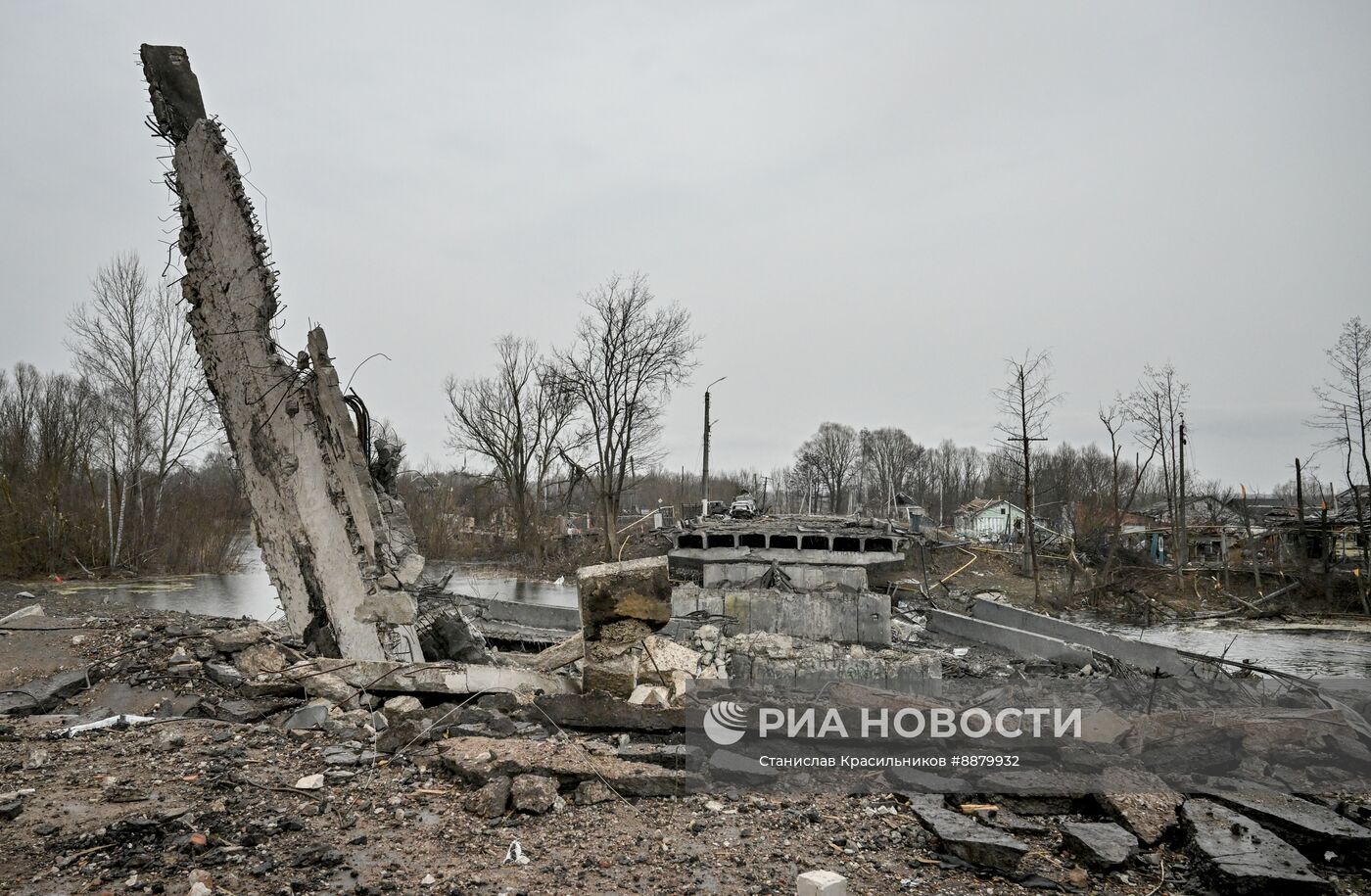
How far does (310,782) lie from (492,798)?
1.15 m

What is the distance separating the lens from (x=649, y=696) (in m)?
6.20

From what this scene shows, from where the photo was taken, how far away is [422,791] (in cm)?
438

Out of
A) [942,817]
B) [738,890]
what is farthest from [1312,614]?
[738,890]

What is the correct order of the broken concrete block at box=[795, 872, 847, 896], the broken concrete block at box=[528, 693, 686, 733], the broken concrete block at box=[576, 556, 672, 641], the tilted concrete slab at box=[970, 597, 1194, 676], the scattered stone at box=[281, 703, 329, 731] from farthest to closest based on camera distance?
the tilted concrete slab at box=[970, 597, 1194, 676] → the broken concrete block at box=[576, 556, 672, 641] → the broken concrete block at box=[528, 693, 686, 733] → the scattered stone at box=[281, 703, 329, 731] → the broken concrete block at box=[795, 872, 847, 896]

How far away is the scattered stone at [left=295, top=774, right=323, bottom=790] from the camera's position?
14.4 feet

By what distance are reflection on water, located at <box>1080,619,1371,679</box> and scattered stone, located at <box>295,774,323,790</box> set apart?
13748 mm

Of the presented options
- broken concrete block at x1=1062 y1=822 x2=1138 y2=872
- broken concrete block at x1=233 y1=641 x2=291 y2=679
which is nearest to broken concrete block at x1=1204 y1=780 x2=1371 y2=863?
broken concrete block at x1=1062 y1=822 x2=1138 y2=872

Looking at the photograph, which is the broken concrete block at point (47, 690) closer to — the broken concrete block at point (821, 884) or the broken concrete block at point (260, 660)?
the broken concrete block at point (260, 660)

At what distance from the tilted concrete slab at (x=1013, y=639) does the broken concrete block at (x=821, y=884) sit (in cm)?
909

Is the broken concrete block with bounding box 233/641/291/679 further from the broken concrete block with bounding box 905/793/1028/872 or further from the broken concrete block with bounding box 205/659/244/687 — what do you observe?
the broken concrete block with bounding box 905/793/1028/872

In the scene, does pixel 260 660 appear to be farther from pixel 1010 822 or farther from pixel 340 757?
pixel 1010 822

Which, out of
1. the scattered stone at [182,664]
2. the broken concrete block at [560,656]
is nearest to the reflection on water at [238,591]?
the broken concrete block at [560,656]

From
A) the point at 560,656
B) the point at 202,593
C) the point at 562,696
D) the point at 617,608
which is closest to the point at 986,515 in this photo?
the point at 202,593

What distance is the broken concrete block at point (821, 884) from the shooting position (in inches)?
124
